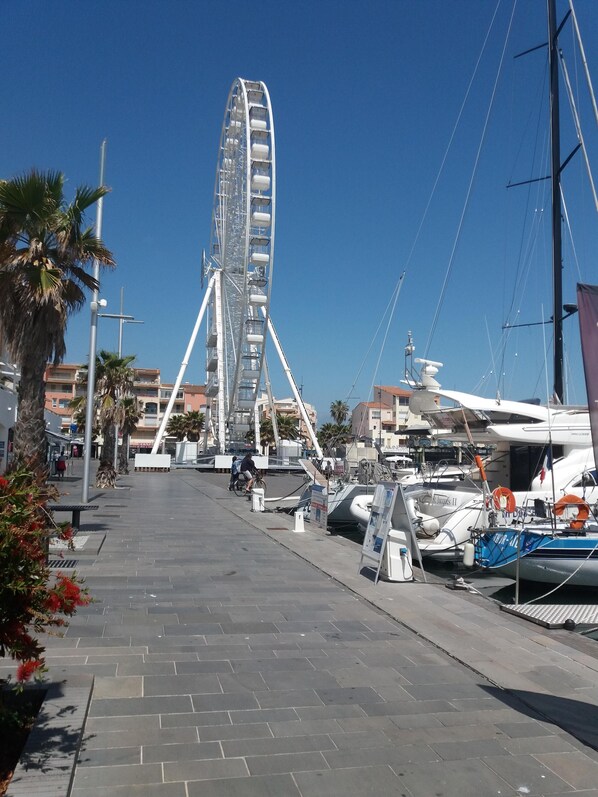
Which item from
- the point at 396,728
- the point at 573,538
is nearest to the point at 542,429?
the point at 573,538

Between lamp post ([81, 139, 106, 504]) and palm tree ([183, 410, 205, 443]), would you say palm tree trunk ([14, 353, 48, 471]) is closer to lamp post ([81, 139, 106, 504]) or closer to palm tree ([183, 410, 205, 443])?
lamp post ([81, 139, 106, 504])

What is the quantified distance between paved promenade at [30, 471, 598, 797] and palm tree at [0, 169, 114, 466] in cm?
361

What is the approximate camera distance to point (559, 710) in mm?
5391

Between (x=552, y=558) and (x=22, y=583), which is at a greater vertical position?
(x=22, y=583)

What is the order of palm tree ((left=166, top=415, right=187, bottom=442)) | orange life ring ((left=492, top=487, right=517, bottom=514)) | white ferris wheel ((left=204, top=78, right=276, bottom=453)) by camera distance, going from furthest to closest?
palm tree ((left=166, top=415, right=187, bottom=442)), white ferris wheel ((left=204, top=78, right=276, bottom=453)), orange life ring ((left=492, top=487, right=517, bottom=514))

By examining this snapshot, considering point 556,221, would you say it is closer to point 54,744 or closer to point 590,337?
point 590,337

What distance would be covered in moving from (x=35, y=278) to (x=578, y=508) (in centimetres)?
1059

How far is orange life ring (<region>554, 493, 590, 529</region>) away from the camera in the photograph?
41.1ft

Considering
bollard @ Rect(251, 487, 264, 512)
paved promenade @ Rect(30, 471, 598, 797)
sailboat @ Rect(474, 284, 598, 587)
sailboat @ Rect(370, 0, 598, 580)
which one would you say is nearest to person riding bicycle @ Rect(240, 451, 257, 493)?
bollard @ Rect(251, 487, 264, 512)

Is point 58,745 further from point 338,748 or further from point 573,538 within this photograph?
point 573,538

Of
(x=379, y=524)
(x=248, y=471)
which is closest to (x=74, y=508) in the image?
(x=379, y=524)

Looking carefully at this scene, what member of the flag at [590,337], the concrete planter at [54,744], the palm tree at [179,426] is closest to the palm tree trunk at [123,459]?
the palm tree at [179,426]

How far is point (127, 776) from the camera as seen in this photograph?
13.5 ft

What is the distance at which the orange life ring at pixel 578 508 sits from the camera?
493 inches
